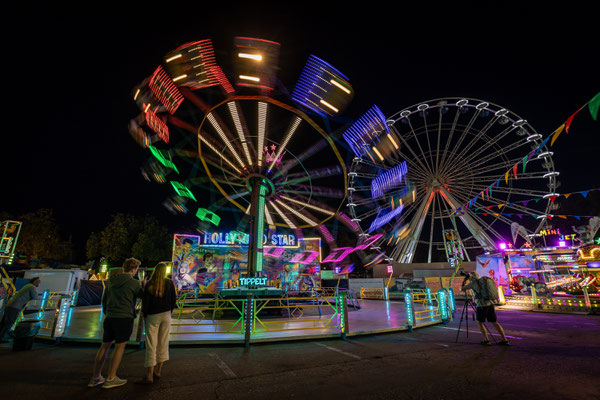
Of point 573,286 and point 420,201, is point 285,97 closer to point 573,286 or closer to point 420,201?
point 420,201

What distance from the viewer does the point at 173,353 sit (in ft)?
18.3

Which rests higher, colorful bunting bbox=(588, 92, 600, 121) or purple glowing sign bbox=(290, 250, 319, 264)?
colorful bunting bbox=(588, 92, 600, 121)

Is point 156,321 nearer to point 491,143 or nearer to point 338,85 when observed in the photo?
point 338,85

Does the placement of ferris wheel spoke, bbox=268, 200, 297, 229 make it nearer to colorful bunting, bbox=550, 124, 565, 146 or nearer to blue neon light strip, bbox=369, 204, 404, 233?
blue neon light strip, bbox=369, 204, 404, 233

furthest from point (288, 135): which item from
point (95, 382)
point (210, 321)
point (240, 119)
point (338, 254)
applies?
point (338, 254)

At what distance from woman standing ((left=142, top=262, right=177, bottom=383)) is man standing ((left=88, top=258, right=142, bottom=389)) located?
20 cm

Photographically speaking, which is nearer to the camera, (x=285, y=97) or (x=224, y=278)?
(x=285, y=97)

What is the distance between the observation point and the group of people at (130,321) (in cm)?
371

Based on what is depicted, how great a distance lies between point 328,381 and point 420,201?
25.1m

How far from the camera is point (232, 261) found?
2609 cm

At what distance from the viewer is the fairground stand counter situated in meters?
13.5

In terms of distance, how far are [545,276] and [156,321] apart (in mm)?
22990

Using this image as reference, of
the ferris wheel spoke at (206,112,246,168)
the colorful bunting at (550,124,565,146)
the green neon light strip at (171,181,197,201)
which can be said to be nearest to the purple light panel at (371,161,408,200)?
the ferris wheel spoke at (206,112,246,168)

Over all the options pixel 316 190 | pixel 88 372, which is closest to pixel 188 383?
pixel 88 372
